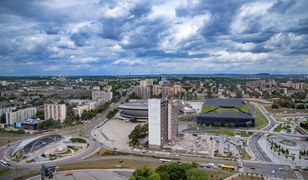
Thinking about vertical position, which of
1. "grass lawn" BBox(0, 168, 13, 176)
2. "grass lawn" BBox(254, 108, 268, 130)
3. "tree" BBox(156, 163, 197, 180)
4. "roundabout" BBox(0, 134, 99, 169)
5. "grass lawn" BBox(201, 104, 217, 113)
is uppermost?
"grass lawn" BBox(201, 104, 217, 113)

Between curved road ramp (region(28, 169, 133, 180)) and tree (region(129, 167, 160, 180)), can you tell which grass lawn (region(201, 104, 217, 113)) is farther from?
tree (region(129, 167, 160, 180))

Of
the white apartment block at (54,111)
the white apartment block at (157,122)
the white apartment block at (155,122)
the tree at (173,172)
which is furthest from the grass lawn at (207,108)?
the tree at (173,172)

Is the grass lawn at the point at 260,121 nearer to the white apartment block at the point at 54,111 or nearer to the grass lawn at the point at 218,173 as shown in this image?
the grass lawn at the point at 218,173

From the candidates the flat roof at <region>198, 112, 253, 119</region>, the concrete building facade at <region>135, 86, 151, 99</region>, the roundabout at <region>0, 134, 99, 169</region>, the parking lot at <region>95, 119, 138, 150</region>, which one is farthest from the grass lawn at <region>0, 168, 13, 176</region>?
the concrete building facade at <region>135, 86, 151, 99</region>

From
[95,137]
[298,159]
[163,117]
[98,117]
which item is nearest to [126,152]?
[163,117]

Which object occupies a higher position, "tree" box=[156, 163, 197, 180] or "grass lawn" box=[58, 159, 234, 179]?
"tree" box=[156, 163, 197, 180]

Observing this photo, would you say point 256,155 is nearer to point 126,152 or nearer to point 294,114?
point 126,152

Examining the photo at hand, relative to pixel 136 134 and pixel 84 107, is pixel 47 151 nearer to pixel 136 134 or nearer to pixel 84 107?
pixel 136 134
